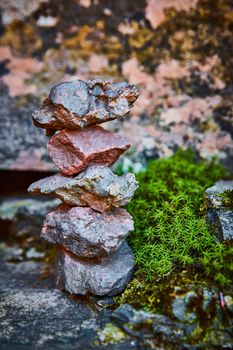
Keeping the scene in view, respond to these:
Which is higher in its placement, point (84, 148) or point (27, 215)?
point (84, 148)

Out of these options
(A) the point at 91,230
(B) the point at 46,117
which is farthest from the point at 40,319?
(B) the point at 46,117

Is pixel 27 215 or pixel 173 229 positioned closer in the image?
pixel 173 229

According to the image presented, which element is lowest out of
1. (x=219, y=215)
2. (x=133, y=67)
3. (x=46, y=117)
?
(x=219, y=215)

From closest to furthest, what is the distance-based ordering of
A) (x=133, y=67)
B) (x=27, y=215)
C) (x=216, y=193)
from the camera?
1. (x=216, y=193)
2. (x=27, y=215)
3. (x=133, y=67)

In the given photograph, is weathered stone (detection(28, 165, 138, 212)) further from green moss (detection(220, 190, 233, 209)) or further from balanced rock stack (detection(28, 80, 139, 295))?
green moss (detection(220, 190, 233, 209))

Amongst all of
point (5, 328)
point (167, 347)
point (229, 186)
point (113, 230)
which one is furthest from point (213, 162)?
point (5, 328)

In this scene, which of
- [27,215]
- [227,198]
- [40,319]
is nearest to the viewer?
[40,319]

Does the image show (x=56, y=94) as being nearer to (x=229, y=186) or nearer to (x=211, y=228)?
(x=211, y=228)

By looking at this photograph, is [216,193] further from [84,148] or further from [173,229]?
[84,148]
